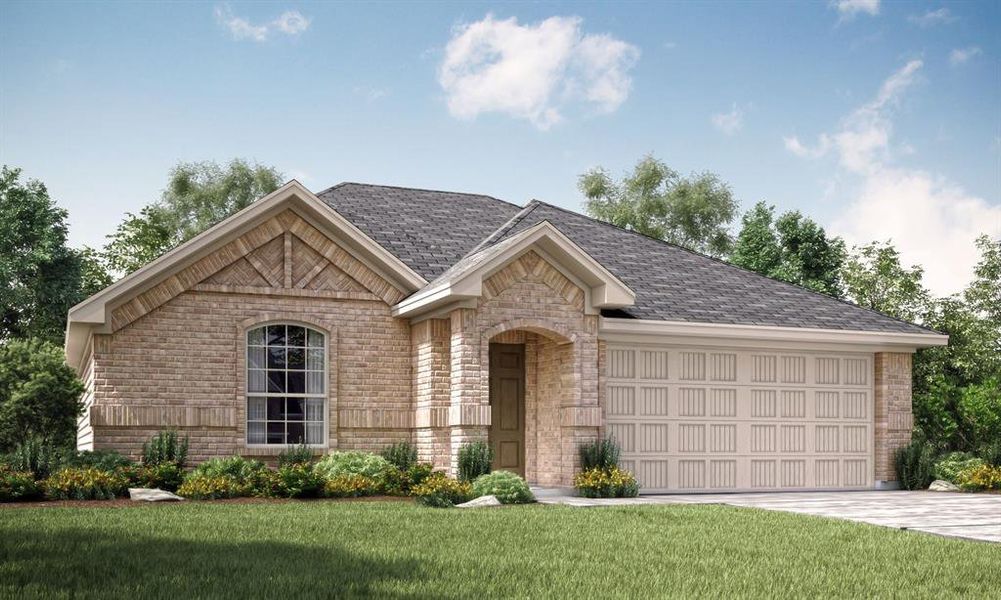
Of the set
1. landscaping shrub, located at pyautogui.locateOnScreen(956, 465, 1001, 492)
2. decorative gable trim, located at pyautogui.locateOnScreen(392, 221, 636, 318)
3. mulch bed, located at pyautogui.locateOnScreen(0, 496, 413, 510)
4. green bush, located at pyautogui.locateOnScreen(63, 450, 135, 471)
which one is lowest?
landscaping shrub, located at pyautogui.locateOnScreen(956, 465, 1001, 492)

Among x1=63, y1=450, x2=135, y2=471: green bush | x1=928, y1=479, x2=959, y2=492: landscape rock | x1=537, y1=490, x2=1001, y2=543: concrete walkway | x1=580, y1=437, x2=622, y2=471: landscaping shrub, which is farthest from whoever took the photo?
x1=928, y1=479, x2=959, y2=492: landscape rock

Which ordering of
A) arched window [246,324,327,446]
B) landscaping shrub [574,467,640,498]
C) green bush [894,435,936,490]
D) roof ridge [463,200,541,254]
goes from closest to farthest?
landscaping shrub [574,467,640,498], arched window [246,324,327,446], roof ridge [463,200,541,254], green bush [894,435,936,490]

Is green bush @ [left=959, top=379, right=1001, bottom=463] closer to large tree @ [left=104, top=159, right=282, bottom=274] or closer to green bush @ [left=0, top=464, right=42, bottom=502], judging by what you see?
green bush @ [left=0, top=464, right=42, bottom=502]

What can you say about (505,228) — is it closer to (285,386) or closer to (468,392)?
(468,392)

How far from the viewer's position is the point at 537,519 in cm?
1344

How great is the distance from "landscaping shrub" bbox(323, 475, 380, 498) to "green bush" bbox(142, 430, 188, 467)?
103 inches

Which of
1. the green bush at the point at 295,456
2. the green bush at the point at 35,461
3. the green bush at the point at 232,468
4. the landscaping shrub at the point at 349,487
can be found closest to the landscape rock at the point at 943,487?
the landscaping shrub at the point at 349,487

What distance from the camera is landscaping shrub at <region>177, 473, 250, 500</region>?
A: 15641 mm

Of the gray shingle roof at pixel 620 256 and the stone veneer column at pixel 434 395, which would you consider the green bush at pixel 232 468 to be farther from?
the gray shingle roof at pixel 620 256

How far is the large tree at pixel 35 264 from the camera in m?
36.4

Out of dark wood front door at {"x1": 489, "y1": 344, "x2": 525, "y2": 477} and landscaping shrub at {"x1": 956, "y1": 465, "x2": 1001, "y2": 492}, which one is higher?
dark wood front door at {"x1": 489, "y1": 344, "x2": 525, "y2": 477}

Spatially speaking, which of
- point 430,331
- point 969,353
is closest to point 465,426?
point 430,331

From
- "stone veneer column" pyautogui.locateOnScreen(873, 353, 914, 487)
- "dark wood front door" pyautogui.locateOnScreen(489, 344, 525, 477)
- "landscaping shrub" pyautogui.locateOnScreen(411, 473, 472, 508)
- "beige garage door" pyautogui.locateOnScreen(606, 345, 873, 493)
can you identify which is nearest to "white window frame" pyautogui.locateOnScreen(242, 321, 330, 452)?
"landscaping shrub" pyautogui.locateOnScreen(411, 473, 472, 508)

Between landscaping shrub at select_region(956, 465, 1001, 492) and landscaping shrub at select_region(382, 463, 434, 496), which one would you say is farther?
landscaping shrub at select_region(956, 465, 1001, 492)
